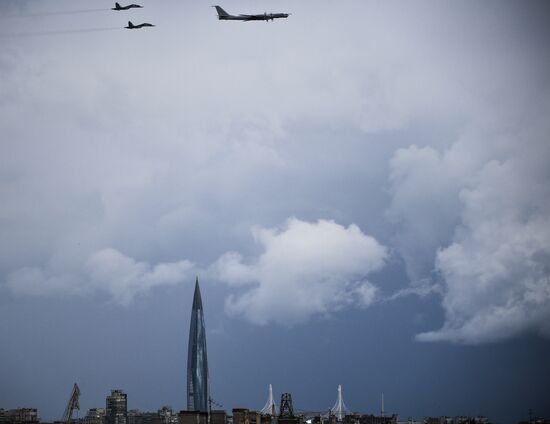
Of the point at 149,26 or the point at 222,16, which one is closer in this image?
the point at 149,26

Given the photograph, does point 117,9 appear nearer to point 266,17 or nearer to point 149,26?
point 149,26

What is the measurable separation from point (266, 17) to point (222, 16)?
1601 centimetres

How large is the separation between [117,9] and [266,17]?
31945 millimetres

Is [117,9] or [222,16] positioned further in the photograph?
[222,16]

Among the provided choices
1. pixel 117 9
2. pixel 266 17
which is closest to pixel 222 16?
pixel 266 17

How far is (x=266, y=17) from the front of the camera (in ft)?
571

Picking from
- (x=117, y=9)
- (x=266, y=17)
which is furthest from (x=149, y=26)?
(x=266, y=17)

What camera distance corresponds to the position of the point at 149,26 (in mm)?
174125

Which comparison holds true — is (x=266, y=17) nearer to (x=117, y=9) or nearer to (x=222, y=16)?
(x=222, y=16)

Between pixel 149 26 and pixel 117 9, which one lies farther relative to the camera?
pixel 149 26

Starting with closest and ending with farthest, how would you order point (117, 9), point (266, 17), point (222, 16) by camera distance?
point (117, 9)
point (266, 17)
point (222, 16)

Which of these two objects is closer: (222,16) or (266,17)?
(266,17)

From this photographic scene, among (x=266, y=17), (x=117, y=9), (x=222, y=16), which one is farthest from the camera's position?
(x=222, y=16)
